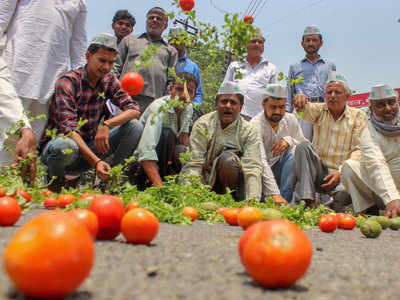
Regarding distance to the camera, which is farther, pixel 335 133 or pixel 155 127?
pixel 335 133

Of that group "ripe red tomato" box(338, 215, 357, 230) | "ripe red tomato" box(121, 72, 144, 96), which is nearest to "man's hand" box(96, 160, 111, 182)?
"ripe red tomato" box(121, 72, 144, 96)

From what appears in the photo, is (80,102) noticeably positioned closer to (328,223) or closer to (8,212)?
(8,212)

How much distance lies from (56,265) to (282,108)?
4808 millimetres

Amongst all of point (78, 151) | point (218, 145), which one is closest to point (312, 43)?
point (218, 145)

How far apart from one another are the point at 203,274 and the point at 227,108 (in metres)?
3.62

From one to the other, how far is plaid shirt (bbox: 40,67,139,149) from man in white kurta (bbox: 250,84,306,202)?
1979 millimetres

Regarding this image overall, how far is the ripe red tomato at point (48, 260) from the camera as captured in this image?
1.05 meters

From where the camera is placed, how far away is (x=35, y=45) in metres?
4.33

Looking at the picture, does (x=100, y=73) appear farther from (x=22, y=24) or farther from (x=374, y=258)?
(x=374, y=258)

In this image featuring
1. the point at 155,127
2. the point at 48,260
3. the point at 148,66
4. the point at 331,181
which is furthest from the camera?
the point at 148,66

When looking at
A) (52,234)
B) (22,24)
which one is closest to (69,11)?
(22,24)

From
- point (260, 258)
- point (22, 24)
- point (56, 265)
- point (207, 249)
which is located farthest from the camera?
point (22, 24)

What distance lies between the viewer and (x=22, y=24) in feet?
14.1

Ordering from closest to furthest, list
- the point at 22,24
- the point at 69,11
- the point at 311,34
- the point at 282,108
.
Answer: the point at 22,24, the point at 69,11, the point at 282,108, the point at 311,34
